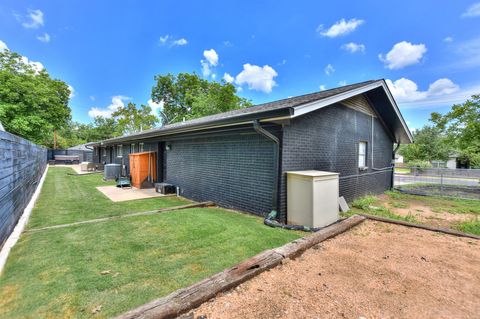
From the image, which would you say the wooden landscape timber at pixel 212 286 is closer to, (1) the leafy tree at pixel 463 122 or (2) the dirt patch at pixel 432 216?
(2) the dirt patch at pixel 432 216

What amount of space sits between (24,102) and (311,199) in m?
23.2

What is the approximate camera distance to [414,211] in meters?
6.39

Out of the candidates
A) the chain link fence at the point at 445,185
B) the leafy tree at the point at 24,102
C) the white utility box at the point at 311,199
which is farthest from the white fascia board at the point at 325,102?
the leafy tree at the point at 24,102

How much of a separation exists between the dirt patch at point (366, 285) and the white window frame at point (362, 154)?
14.9 feet

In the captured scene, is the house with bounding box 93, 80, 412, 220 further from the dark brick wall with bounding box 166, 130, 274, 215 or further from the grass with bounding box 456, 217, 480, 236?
the grass with bounding box 456, 217, 480, 236

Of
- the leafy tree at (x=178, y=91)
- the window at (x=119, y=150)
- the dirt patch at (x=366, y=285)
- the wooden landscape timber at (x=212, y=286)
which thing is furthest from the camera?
the leafy tree at (x=178, y=91)

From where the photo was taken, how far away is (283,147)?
191 inches

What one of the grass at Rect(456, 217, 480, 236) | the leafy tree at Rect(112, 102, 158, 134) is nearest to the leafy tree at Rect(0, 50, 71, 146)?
the leafy tree at Rect(112, 102, 158, 134)

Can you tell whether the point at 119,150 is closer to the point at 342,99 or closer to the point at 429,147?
the point at 342,99

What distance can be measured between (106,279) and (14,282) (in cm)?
106

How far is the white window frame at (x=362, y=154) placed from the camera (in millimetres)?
7875

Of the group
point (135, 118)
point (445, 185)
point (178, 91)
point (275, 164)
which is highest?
point (178, 91)

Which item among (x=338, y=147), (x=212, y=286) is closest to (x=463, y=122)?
(x=338, y=147)

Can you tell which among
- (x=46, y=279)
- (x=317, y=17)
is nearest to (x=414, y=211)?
(x=46, y=279)
